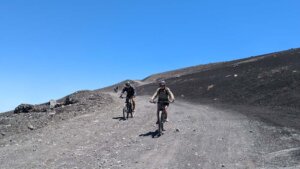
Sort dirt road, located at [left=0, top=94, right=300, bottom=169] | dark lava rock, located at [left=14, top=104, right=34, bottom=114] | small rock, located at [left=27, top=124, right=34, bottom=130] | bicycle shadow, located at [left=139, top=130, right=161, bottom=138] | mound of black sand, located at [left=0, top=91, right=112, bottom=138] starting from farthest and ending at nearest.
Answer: dark lava rock, located at [left=14, top=104, right=34, bottom=114] < mound of black sand, located at [left=0, top=91, right=112, bottom=138] < small rock, located at [left=27, top=124, right=34, bottom=130] < bicycle shadow, located at [left=139, top=130, right=161, bottom=138] < dirt road, located at [left=0, top=94, right=300, bottom=169]

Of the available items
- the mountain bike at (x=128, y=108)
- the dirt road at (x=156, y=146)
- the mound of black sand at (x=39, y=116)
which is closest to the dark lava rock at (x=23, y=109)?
the mound of black sand at (x=39, y=116)

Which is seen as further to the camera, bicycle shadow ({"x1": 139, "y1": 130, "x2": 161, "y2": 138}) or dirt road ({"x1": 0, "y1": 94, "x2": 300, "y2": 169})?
bicycle shadow ({"x1": 139, "y1": 130, "x2": 161, "y2": 138})

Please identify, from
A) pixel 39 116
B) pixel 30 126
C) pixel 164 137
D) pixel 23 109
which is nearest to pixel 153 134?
pixel 164 137

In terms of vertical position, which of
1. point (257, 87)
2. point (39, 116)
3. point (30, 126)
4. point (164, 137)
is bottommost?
point (164, 137)

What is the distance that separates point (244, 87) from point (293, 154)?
1063 inches

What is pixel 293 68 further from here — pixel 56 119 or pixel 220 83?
→ pixel 56 119

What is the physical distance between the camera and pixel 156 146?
17172 mm

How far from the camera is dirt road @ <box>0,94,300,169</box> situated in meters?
14.3

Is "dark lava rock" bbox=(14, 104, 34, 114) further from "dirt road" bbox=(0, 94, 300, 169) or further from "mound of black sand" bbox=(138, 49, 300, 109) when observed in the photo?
"mound of black sand" bbox=(138, 49, 300, 109)

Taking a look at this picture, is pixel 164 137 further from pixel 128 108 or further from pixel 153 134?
pixel 128 108

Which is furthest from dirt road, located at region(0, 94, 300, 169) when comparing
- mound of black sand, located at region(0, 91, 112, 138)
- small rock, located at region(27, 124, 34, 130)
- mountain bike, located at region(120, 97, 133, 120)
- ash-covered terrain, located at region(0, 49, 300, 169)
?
mound of black sand, located at region(0, 91, 112, 138)

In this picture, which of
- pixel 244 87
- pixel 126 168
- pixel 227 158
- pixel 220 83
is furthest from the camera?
pixel 220 83

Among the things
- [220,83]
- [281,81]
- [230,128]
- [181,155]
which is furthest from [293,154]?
[220,83]

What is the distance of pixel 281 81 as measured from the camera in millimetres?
37969
